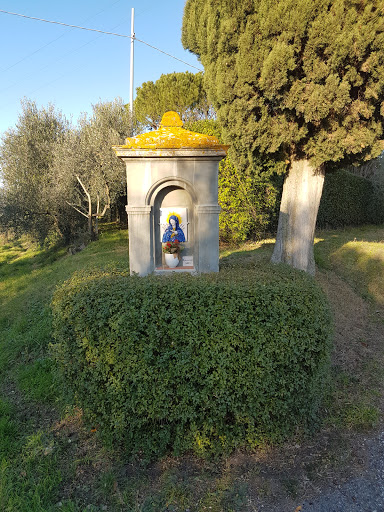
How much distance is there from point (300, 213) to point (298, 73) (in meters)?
2.48

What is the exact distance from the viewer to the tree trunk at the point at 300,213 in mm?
6195

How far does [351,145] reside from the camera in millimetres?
5301

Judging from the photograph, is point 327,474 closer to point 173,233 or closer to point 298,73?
point 173,233

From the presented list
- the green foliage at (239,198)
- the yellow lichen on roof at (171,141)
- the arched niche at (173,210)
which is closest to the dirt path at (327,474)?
A: the arched niche at (173,210)

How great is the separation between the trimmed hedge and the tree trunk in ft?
12.2

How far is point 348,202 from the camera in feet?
51.4

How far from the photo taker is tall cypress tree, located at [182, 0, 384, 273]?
4551mm

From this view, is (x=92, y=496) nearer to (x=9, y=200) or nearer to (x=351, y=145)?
(x=351, y=145)

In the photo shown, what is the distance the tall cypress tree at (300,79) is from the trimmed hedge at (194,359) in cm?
366

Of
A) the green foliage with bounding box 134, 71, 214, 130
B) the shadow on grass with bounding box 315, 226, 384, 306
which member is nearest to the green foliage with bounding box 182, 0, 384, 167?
the shadow on grass with bounding box 315, 226, 384, 306

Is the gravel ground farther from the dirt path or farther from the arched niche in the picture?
the arched niche

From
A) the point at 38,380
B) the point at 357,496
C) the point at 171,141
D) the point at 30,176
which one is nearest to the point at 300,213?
the point at 171,141

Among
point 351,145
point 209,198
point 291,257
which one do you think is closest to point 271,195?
point 291,257

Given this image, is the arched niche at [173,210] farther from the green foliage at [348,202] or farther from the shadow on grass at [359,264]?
the green foliage at [348,202]
